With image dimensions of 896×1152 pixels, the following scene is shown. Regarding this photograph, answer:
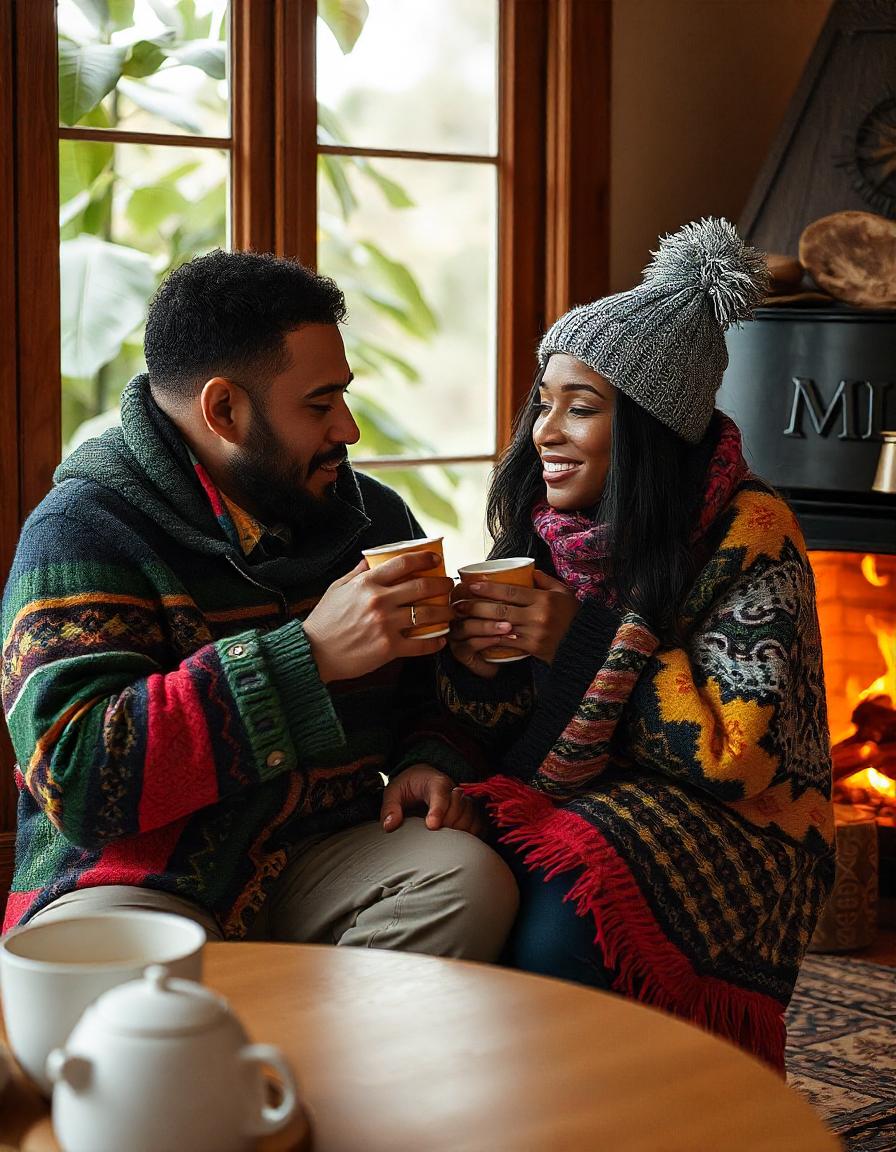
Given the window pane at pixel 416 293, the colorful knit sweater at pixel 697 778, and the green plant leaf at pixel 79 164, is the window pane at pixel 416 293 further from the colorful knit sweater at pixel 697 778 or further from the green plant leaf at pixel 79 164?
the colorful knit sweater at pixel 697 778

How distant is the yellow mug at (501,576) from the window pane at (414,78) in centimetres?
150

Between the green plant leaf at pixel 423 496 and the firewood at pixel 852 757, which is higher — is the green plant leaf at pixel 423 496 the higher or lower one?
the higher one

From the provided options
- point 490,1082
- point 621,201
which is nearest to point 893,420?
point 621,201

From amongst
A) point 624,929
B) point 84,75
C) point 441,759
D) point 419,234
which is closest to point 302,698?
point 441,759

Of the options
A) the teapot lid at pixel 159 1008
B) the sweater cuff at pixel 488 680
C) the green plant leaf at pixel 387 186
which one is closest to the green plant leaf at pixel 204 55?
the green plant leaf at pixel 387 186

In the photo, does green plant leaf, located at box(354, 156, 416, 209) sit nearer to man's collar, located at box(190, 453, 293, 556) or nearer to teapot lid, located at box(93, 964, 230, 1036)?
man's collar, located at box(190, 453, 293, 556)

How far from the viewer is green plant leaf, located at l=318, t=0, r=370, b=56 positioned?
9.87ft

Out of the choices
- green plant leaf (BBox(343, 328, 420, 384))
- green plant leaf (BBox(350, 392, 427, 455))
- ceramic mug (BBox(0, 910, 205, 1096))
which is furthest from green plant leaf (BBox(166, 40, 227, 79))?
ceramic mug (BBox(0, 910, 205, 1096))

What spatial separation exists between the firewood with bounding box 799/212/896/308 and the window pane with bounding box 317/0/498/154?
75cm

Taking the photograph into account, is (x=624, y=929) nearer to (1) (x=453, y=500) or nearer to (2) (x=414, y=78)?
(1) (x=453, y=500)

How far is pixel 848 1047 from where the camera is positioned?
8.16 feet

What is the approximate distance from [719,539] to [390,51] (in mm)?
1617

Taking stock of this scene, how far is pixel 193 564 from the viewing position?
1.86 meters

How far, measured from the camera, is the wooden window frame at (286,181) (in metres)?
2.64
